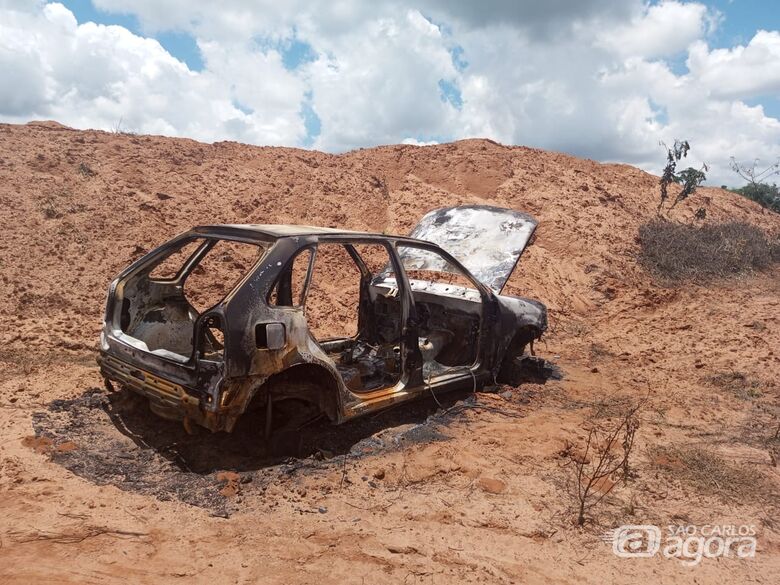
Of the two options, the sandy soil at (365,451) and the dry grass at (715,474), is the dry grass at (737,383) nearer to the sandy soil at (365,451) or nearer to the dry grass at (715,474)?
the sandy soil at (365,451)

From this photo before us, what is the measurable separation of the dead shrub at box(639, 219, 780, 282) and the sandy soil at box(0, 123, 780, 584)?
1.95ft

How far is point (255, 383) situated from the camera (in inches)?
136

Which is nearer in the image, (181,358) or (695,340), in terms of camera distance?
(181,358)

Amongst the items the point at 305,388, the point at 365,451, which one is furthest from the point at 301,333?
the point at 365,451

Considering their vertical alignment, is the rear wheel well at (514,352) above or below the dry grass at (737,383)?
above

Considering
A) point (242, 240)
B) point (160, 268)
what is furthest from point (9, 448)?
point (160, 268)

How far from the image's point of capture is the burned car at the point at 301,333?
341 centimetres

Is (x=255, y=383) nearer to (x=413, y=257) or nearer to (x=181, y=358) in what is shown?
(x=181, y=358)

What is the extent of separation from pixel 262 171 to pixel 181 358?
8.90 metres

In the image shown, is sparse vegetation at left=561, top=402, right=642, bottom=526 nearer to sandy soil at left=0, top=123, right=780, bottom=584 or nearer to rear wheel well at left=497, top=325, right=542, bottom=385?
sandy soil at left=0, top=123, right=780, bottom=584
